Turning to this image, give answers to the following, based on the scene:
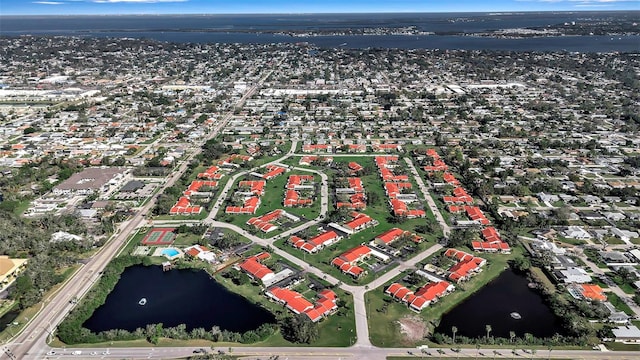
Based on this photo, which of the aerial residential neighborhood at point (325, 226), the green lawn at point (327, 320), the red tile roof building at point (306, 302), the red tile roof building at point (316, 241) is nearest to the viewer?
the green lawn at point (327, 320)

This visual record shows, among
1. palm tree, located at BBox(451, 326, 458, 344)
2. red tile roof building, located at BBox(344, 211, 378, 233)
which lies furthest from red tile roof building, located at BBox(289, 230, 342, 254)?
palm tree, located at BBox(451, 326, 458, 344)

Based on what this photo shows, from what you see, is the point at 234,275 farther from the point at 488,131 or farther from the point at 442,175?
the point at 488,131

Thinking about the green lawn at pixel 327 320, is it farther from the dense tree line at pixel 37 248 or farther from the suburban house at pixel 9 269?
the suburban house at pixel 9 269

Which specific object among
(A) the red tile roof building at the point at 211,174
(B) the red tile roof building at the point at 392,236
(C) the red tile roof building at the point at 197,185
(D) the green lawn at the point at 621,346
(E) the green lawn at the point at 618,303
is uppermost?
(A) the red tile roof building at the point at 211,174

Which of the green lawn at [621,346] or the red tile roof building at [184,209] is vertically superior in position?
the red tile roof building at [184,209]

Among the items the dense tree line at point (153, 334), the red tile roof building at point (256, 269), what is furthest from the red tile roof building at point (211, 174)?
the dense tree line at point (153, 334)

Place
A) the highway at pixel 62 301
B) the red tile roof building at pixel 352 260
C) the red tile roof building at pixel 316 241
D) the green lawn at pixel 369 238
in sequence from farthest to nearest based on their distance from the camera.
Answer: the red tile roof building at pixel 316 241, the green lawn at pixel 369 238, the red tile roof building at pixel 352 260, the highway at pixel 62 301

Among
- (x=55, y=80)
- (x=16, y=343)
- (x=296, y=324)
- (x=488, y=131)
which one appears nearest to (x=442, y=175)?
(x=488, y=131)
